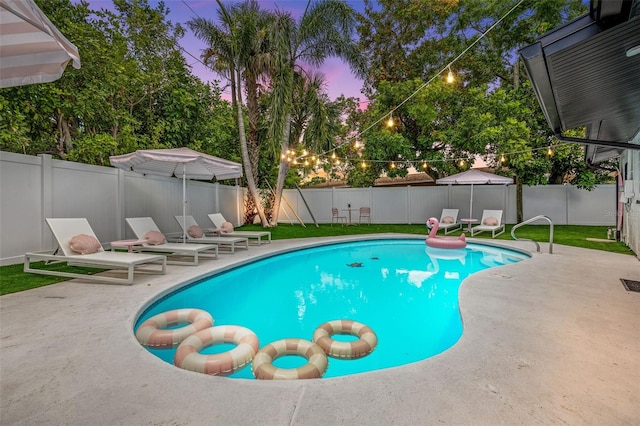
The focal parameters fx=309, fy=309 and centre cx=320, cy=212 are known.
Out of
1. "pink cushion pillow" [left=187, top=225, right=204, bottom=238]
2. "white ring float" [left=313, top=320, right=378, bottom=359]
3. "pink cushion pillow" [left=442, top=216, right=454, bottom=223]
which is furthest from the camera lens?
"pink cushion pillow" [left=442, top=216, right=454, bottom=223]

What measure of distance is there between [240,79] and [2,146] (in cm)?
756

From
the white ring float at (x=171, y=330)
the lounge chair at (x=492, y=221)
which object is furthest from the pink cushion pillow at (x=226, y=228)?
the lounge chair at (x=492, y=221)

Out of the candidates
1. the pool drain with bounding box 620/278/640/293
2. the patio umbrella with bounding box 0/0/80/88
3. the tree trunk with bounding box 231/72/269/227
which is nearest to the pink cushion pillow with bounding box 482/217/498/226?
the pool drain with bounding box 620/278/640/293

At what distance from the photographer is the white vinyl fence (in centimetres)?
551

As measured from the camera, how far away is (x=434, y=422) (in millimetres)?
1576

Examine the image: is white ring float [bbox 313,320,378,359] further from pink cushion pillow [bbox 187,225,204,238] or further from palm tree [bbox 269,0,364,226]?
palm tree [bbox 269,0,364,226]

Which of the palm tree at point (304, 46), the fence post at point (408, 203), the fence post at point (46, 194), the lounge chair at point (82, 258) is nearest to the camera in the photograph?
the lounge chair at point (82, 258)

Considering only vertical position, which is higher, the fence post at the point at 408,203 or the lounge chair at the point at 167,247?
the fence post at the point at 408,203

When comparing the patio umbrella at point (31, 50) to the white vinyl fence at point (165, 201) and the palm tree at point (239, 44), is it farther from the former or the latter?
the palm tree at point (239, 44)

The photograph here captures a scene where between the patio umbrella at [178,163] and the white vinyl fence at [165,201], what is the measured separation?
0.92 meters

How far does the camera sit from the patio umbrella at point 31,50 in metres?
1.65

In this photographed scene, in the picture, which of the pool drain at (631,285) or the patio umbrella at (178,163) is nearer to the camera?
the pool drain at (631,285)

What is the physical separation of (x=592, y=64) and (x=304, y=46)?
37.5 ft

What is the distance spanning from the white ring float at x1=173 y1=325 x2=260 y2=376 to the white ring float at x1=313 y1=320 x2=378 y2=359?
66 centimetres
